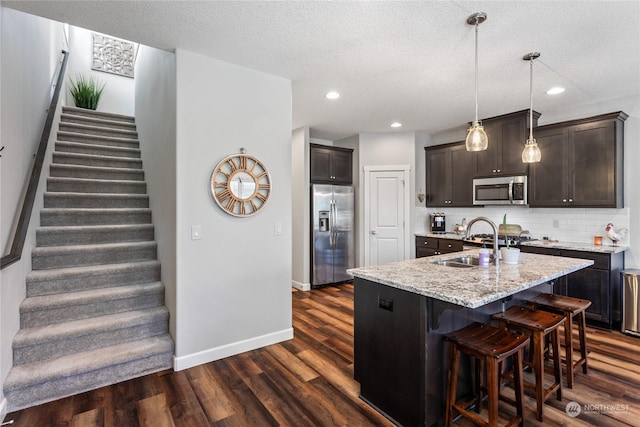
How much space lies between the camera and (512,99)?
12.4ft

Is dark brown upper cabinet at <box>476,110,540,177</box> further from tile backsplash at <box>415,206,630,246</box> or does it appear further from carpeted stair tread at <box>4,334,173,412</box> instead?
carpeted stair tread at <box>4,334,173,412</box>

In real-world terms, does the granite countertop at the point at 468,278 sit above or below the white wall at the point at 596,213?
below

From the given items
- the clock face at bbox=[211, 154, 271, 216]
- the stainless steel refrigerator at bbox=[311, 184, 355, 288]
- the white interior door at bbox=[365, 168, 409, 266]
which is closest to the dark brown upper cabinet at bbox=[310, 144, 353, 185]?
the stainless steel refrigerator at bbox=[311, 184, 355, 288]

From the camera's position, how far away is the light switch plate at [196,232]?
8.81ft

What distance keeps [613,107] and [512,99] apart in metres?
1.29

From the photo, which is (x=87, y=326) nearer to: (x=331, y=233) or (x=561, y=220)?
(x=331, y=233)

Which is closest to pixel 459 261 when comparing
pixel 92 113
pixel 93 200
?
pixel 93 200

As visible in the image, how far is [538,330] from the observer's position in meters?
1.96

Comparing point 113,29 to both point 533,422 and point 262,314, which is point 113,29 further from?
point 533,422

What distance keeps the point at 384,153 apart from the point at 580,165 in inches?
107

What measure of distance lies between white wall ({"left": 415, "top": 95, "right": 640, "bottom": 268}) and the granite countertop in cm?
187

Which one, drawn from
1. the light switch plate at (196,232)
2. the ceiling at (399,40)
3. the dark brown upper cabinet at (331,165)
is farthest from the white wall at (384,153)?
the light switch plate at (196,232)

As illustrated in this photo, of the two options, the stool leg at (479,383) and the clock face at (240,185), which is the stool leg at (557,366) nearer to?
the stool leg at (479,383)

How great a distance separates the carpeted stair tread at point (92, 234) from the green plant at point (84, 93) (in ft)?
10.9
